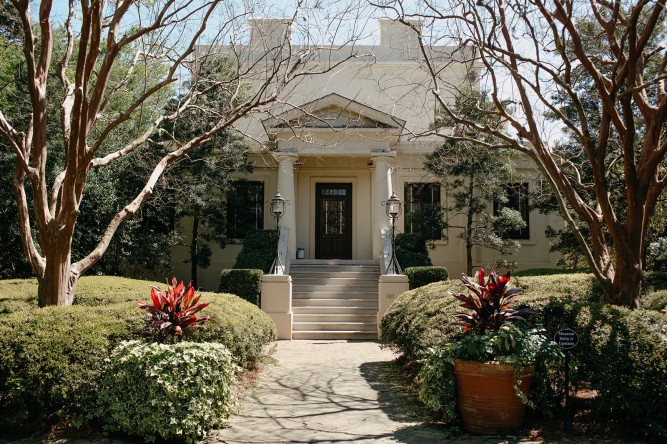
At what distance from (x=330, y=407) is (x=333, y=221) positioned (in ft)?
44.9

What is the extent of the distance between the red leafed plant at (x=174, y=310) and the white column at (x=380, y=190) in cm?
1110

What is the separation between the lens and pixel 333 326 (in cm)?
1409

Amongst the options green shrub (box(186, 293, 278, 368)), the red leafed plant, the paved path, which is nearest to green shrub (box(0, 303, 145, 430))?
the red leafed plant

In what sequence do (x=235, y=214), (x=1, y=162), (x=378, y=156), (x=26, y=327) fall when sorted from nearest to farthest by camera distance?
(x=26, y=327)
(x=1, y=162)
(x=378, y=156)
(x=235, y=214)

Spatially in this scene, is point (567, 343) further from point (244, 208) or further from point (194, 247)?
point (244, 208)

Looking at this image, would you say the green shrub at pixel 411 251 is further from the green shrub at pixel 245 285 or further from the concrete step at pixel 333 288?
the green shrub at pixel 245 285

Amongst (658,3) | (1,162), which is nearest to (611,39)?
(658,3)

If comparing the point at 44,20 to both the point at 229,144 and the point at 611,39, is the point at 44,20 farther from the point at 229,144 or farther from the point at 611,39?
the point at 229,144

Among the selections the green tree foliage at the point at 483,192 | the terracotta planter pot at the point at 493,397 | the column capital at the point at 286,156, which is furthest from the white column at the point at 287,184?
the terracotta planter pot at the point at 493,397

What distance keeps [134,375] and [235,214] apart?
14.4 meters

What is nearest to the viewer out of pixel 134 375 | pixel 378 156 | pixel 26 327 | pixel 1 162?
pixel 134 375

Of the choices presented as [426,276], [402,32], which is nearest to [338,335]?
[426,276]

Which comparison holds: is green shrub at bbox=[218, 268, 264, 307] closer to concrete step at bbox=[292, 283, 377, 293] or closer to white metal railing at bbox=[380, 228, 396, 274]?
concrete step at bbox=[292, 283, 377, 293]

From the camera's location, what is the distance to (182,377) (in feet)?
17.2
